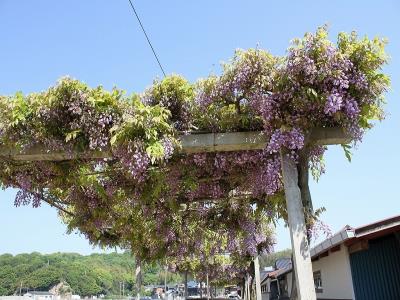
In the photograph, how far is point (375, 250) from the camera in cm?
1132

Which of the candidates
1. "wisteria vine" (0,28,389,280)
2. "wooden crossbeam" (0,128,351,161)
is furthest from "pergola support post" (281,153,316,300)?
"wooden crossbeam" (0,128,351,161)

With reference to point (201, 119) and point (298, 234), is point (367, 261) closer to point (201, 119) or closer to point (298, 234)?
point (298, 234)

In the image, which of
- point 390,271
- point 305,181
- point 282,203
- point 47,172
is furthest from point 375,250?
point 47,172

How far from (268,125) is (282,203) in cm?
213

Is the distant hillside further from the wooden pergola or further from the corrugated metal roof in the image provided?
the wooden pergola

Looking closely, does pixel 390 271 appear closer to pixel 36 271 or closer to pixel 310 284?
pixel 310 284

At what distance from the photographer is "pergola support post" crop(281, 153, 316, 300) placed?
225 inches

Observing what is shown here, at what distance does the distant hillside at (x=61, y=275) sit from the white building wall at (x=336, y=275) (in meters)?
137

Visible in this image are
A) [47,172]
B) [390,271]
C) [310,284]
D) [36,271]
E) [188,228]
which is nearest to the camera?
[310,284]

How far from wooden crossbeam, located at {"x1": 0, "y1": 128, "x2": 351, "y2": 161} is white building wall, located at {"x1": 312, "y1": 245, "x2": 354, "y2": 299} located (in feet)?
24.5

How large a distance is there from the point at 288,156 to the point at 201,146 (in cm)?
133

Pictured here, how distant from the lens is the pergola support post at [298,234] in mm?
5719

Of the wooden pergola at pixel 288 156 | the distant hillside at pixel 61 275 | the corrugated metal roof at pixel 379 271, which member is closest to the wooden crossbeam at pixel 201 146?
the wooden pergola at pixel 288 156

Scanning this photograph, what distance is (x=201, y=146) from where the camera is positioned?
→ 22.4ft
